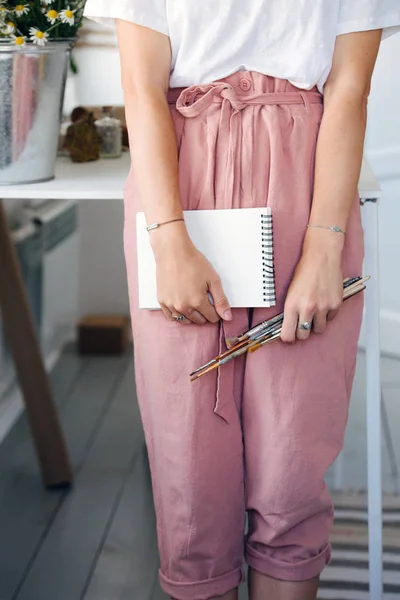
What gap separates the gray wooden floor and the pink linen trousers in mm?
439

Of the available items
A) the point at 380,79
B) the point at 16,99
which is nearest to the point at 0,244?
the point at 16,99

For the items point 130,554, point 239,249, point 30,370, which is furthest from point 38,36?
point 130,554

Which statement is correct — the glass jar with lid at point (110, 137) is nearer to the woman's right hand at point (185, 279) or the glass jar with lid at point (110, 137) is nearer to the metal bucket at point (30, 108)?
the metal bucket at point (30, 108)

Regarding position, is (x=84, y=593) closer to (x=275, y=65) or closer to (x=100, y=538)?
(x=100, y=538)

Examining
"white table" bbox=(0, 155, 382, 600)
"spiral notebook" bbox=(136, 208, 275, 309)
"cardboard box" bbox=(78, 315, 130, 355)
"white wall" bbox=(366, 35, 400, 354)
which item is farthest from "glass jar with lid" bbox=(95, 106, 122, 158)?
"cardboard box" bbox=(78, 315, 130, 355)

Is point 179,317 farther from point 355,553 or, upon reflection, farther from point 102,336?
point 102,336

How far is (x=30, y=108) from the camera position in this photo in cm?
155

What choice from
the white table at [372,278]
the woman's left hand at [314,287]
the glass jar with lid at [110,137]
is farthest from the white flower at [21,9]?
the woman's left hand at [314,287]

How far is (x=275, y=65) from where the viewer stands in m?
1.21

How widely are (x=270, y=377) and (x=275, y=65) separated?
0.42 meters

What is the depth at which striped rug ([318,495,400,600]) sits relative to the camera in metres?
1.70

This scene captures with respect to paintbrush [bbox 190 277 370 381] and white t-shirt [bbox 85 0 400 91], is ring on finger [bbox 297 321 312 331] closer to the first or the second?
paintbrush [bbox 190 277 370 381]

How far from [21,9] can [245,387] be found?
74cm

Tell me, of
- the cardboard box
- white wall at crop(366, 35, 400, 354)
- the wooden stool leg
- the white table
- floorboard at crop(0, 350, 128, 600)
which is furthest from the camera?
the cardboard box
